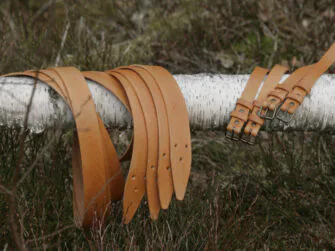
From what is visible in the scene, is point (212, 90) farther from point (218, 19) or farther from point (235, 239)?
point (218, 19)

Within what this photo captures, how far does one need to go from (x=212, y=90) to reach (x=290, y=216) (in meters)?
0.87

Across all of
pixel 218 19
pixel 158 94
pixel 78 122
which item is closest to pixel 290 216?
pixel 158 94

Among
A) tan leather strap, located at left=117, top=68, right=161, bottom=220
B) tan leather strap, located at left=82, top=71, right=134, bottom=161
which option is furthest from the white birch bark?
tan leather strap, located at left=117, top=68, right=161, bottom=220

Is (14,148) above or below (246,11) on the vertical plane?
below

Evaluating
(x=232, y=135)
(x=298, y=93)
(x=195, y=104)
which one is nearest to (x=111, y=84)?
(x=195, y=104)

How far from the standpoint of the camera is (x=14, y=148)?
2.42m

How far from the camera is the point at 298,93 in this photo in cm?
201

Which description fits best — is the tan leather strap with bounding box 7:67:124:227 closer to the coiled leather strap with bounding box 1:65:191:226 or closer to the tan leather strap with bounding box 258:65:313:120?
the coiled leather strap with bounding box 1:65:191:226

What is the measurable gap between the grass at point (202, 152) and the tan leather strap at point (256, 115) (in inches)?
12.3

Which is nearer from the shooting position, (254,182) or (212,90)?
(212,90)

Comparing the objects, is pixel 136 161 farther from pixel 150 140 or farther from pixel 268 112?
pixel 268 112

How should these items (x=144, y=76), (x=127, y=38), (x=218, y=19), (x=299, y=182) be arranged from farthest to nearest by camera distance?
1. (x=127, y=38)
2. (x=218, y=19)
3. (x=299, y=182)
4. (x=144, y=76)

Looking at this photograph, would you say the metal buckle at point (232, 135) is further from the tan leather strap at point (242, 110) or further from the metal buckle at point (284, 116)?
the metal buckle at point (284, 116)

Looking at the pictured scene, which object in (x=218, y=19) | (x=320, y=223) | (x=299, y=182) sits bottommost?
(x=320, y=223)
